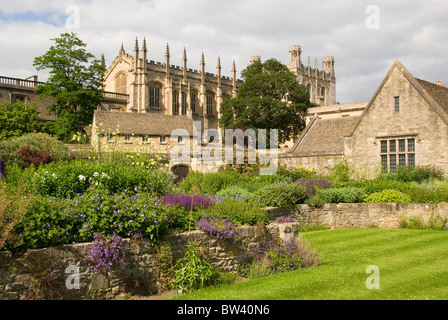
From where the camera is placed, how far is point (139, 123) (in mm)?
41219

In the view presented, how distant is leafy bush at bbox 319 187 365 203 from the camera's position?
51.9 feet

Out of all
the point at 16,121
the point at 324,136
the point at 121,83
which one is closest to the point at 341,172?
the point at 324,136

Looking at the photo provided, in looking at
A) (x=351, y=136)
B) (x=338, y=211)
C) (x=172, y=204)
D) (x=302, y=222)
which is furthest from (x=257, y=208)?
(x=351, y=136)

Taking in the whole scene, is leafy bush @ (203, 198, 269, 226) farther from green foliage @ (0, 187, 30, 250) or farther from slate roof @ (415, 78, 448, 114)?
slate roof @ (415, 78, 448, 114)

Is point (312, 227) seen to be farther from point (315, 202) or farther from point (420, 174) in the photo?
point (420, 174)

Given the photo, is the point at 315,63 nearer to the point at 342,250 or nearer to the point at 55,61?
the point at 55,61

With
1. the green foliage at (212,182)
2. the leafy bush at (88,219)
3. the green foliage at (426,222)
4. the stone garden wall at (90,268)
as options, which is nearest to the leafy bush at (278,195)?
the green foliage at (212,182)

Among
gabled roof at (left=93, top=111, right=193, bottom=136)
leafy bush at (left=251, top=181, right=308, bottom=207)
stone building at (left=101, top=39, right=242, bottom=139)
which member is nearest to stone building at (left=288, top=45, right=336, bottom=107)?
stone building at (left=101, top=39, right=242, bottom=139)

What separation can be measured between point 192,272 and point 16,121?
109ft

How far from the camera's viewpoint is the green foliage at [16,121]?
34.4 meters

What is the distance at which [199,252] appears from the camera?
808cm

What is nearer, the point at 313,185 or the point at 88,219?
the point at 88,219

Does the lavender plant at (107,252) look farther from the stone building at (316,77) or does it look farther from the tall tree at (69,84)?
the stone building at (316,77)

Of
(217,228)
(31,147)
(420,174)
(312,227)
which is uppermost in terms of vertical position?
(31,147)
